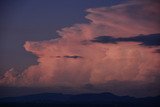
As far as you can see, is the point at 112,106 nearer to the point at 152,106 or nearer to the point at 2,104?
the point at 152,106

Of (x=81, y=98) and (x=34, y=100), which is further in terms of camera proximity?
(x=81, y=98)

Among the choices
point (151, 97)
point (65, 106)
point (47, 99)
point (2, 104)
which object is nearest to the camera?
point (151, 97)

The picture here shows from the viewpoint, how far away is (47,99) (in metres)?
23.4

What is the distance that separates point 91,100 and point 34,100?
12.7 ft

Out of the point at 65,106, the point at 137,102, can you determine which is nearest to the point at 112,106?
the point at 137,102

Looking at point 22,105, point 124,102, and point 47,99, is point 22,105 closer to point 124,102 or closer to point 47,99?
point 47,99

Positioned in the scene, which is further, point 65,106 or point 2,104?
point 65,106

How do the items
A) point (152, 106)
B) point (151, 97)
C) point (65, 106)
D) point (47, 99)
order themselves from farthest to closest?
point (47, 99)
point (65, 106)
point (152, 106)
point (151, 97)

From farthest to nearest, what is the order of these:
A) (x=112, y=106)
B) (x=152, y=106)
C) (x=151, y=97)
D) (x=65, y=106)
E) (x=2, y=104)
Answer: (x=112, y=106)
(x=65, y=106)
(x=152, y=106)
(x=2, y=104)
(x=151, y=97)

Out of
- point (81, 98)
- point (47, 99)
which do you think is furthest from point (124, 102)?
point (47, 99)

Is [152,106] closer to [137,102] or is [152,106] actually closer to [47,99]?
[137,102]

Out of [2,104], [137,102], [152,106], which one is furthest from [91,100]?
[2,104]

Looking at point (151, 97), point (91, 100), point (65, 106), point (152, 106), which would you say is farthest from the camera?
point (91, 100)

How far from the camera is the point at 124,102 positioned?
23.5 metres
